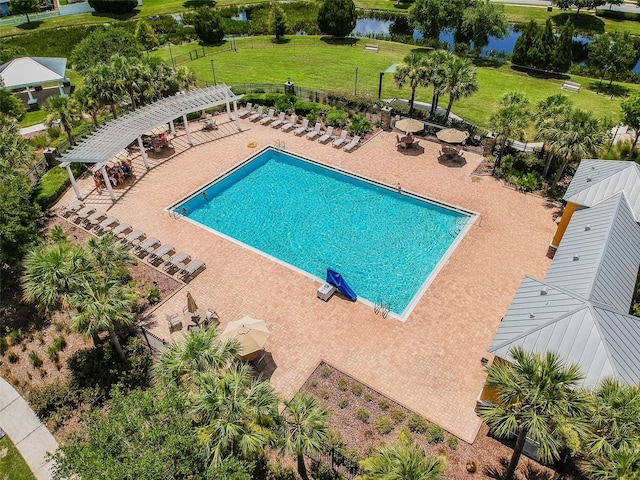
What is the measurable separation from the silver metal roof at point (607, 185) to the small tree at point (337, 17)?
45.7 m

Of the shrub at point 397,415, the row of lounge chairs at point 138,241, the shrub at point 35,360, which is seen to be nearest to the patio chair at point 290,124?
the row of lounge chairs at point 138,241

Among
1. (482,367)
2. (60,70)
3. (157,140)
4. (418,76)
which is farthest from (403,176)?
(60,70)

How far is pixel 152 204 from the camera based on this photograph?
29.9 m

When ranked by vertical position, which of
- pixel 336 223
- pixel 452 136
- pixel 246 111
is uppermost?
pixel 452 136

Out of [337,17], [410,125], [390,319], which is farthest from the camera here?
[337,17]

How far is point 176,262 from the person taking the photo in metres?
24.7

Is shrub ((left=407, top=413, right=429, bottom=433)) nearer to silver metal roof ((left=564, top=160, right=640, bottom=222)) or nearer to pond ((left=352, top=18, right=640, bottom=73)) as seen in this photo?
silver metal roof ((left=564, top=160, right=640, bottom=222))

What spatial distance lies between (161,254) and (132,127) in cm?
1235

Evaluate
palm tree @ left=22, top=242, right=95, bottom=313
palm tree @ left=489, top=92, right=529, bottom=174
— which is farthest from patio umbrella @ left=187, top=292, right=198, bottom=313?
palm tree @ left=489, top=92, right=529, bottom=174

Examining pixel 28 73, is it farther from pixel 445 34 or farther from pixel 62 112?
pixel 445 34

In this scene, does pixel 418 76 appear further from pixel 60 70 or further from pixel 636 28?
pixel 636 28

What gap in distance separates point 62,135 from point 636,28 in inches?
3146

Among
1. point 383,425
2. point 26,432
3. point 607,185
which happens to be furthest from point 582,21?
point 26,432

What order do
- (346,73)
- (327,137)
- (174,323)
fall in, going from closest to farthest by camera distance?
1. (174,323)
2. (327,137)
3. (346,73)
